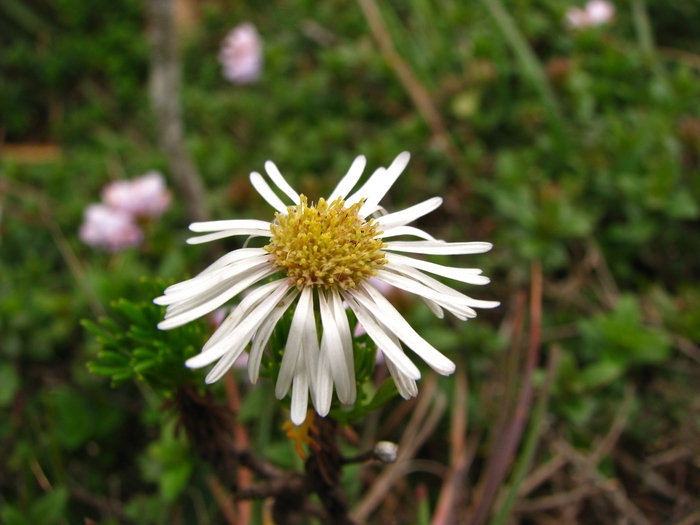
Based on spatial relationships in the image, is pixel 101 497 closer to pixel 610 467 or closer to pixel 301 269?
pixel 301 269

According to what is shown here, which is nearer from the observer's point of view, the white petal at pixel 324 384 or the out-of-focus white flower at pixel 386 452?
the white petal at pixel 324 384

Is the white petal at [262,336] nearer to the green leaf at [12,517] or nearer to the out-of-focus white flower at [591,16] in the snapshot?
the green leaf at [12,517]

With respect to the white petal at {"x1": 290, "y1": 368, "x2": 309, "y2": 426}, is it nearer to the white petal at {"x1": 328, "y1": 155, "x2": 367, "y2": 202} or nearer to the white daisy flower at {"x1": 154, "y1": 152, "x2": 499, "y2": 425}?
the white daisy flower at {"x1": 154, "y1": 152, "x2": 499, "y2": 425}

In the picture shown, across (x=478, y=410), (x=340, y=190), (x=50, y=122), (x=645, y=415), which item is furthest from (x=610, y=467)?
(x=50, y=122)

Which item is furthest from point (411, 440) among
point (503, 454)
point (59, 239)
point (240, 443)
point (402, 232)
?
point (59, 239)

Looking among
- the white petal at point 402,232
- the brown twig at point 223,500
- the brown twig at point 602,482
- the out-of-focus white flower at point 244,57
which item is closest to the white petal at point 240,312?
the white petal at point 402,232

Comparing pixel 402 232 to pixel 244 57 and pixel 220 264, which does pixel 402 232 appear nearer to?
pixel 220 264

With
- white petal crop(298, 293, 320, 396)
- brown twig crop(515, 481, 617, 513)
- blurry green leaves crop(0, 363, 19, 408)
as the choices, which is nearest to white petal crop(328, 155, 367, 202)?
white petal crop(298, 293, 320, 396)
